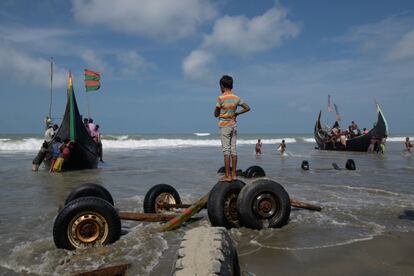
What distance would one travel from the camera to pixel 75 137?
1692cm

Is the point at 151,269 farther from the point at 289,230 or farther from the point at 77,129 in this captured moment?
the point at 77,129

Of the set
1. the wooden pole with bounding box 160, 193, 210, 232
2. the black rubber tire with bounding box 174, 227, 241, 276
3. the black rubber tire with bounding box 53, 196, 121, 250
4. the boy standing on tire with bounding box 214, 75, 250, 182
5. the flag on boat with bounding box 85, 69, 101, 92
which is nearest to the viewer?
the black rubber tire with bounding box 174, 227, 241, 276

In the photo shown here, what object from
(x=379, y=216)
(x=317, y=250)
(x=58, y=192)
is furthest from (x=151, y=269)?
(x=58, y=192)

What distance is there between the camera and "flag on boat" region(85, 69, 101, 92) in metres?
21.9

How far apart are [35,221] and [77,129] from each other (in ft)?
36.5

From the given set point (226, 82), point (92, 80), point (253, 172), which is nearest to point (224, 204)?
point (226, 82)

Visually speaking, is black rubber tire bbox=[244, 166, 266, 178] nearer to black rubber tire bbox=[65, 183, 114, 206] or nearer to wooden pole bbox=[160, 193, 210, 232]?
black rubber tire bbox=[65, 183, 114, 206]

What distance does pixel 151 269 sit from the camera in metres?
4.04

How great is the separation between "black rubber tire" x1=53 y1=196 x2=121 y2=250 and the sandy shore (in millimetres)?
1639

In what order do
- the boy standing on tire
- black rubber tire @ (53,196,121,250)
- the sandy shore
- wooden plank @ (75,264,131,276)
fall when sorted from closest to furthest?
1. wooden plank @ (75,264,131,276)
2. the sandy shore
3. black rubber tire @ (53,196,121,250)
4. the boy standing on tire

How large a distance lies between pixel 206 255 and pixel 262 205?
2.54 meters

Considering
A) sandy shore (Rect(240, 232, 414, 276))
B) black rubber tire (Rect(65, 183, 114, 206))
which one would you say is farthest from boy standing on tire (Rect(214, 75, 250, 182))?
black rubber tire (Rect(65, 183, 114, 206))

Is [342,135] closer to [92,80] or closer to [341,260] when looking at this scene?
[92,80]

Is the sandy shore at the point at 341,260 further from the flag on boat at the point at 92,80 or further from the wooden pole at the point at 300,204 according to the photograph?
the flag on boat at the point at 92,80
